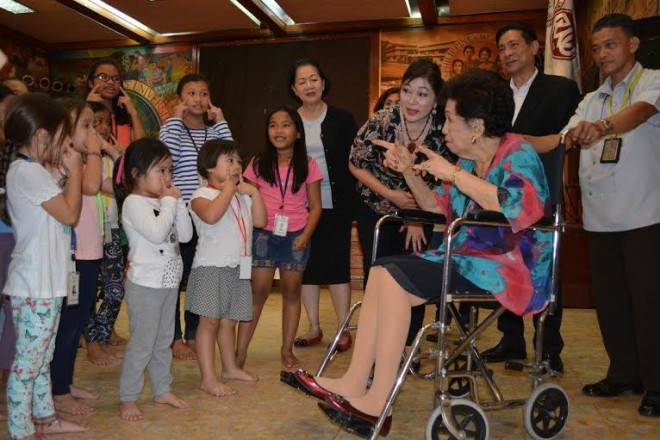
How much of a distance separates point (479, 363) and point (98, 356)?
1.95 meters

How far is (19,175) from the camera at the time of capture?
6.46ft

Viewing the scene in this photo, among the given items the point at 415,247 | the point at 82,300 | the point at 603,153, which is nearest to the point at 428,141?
the point at 415,247

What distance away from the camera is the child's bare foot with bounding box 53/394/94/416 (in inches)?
92.1

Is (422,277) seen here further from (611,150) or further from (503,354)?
(503,354)

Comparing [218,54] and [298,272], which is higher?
[218,54]

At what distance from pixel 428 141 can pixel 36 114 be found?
5.34 feet

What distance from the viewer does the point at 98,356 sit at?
3201 millimetres

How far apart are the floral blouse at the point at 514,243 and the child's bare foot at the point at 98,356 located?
1838 millimetres

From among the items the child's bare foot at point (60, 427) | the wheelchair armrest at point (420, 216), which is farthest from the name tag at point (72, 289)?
the wheelchair armrest at point (420, 216)

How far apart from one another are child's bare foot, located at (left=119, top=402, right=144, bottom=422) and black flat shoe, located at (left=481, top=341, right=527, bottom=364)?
1.78m

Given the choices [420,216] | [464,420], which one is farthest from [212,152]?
[464,420]

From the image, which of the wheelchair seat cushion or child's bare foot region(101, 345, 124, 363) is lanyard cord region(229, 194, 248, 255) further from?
child's bare foot region(101, 345, 124, 363)

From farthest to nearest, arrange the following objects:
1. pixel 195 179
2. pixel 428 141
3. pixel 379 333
Result: pixel 195 179
pixel 428 141
pixel 379 333

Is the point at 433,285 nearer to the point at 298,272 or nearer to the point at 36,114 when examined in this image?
the point at 298,272
